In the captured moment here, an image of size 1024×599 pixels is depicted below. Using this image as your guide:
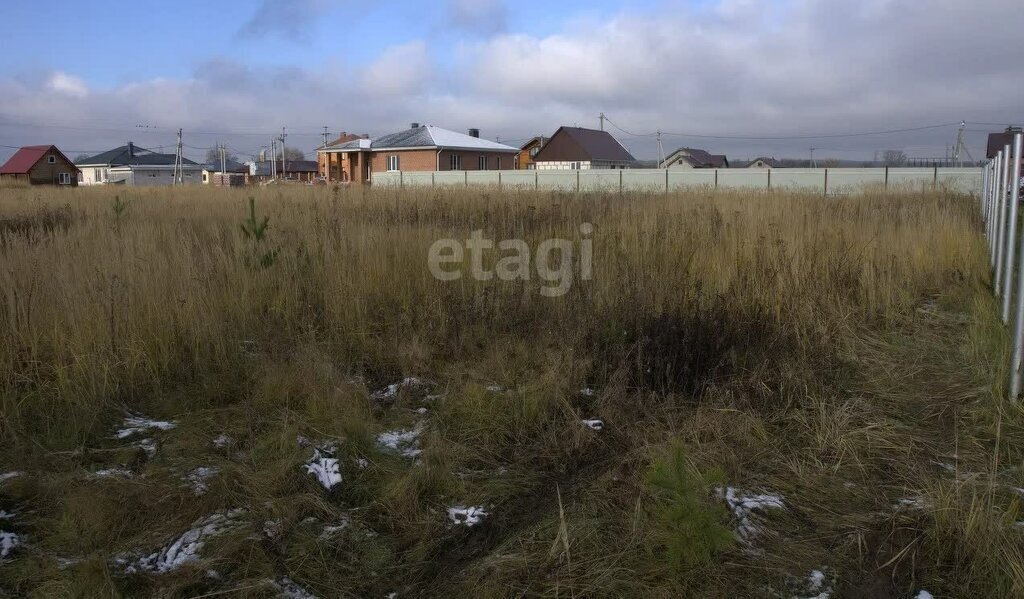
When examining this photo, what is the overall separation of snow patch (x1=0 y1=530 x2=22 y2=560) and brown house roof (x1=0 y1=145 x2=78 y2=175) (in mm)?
63371

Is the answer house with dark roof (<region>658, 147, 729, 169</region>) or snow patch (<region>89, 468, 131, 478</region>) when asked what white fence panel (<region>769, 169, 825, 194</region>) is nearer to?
snow patch (<region>89, 468, 131, 478</region>)

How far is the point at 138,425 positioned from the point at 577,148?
50.9 meters

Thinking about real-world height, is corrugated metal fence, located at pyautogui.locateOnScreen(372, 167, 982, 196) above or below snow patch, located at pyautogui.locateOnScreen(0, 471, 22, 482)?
above

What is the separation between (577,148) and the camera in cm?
5191

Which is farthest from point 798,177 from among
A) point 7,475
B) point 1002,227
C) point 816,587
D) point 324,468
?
point 7,475

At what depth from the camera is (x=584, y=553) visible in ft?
7.37

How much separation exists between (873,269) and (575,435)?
3885 mm

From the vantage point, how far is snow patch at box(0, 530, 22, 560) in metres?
2.18

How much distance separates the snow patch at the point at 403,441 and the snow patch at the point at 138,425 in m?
1.02

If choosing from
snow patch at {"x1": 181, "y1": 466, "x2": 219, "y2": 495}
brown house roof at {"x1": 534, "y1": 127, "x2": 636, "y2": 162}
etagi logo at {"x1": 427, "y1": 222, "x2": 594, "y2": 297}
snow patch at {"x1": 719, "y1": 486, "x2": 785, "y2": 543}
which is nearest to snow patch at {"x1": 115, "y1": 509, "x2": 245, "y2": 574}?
snow patch at {"x1": 181, "y1": 466, "x2": 219, "y2": 495}

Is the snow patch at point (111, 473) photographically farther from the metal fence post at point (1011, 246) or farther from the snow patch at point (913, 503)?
the metal fence post at point (1011, 246)

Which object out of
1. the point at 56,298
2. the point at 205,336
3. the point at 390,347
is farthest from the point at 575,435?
the point at 56,298

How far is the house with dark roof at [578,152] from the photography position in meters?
51.8

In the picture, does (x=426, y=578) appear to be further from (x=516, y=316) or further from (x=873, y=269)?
(x=873, y=269)
